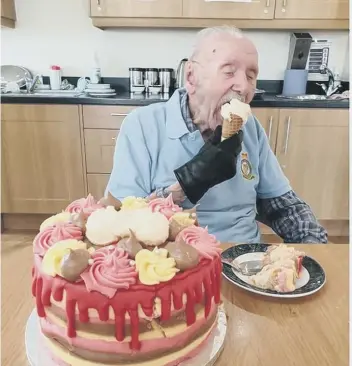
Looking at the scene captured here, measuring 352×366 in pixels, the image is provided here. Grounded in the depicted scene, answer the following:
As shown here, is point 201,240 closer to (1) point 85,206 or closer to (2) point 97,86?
(1) point 85,206

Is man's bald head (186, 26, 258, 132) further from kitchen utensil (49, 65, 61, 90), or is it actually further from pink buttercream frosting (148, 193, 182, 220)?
kitchen utensil (49, 65, 61, 90)

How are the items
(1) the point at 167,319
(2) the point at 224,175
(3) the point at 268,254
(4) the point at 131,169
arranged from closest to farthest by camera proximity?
(1) the point at 167,319 → (3) the point at 268,254 → (2) the point at 224,175 → (4) the point at 131,169

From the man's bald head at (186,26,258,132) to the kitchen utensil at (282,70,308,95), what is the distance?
176 cm

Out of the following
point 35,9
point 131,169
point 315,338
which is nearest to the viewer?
point 315,338

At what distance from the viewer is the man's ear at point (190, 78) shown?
124 cm

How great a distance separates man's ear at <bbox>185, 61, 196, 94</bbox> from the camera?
124cm

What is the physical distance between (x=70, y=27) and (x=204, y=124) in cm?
→ 202

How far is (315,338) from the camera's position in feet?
2.31

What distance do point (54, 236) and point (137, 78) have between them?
230cm

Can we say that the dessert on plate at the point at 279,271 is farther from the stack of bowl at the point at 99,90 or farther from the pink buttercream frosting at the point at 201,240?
the stack of bowl at the point at 99,90

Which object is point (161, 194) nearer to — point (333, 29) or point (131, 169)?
point (131, 169)

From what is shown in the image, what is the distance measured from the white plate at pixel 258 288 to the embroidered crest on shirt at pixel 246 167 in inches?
13.5

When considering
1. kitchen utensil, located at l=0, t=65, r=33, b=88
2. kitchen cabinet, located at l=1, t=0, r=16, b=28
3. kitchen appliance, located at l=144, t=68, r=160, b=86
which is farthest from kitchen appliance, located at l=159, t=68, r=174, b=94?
kitchen cabinet, located at l=1, t=0, r=16, b=28

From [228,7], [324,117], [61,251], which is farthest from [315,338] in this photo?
[228,7]
